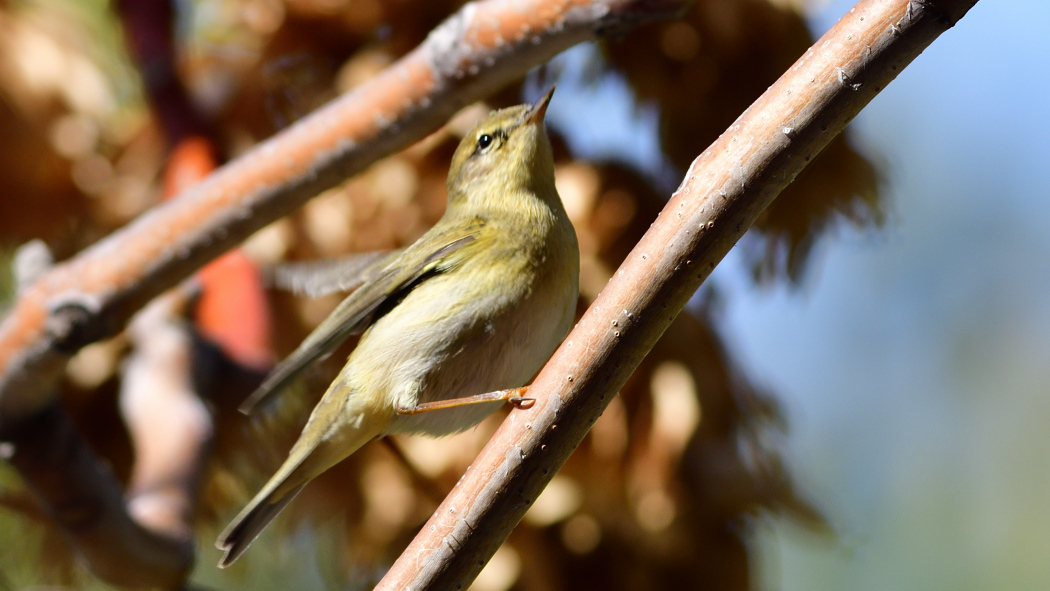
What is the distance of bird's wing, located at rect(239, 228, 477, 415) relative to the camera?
190cm

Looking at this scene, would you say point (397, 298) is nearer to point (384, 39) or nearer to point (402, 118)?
point (402, 118)

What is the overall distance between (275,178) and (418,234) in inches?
31.4

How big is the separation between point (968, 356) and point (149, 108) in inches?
192

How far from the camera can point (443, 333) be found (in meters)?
1.81

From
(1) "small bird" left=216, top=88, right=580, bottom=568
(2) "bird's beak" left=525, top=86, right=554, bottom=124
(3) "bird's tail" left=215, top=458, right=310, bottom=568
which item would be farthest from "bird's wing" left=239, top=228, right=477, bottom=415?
(2) "bird's beak" left=525, top=86, right=554, bottom=124

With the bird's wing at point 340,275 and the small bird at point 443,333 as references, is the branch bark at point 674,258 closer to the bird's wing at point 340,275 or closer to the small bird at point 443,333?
the small bird at point 443,333

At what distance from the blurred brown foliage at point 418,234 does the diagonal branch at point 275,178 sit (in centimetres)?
25

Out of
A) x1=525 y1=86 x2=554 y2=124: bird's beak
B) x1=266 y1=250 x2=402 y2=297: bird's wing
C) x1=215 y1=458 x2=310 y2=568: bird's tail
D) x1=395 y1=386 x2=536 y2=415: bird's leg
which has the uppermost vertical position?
x1=525 y1=86 x2=554 y2=124: bird's beak

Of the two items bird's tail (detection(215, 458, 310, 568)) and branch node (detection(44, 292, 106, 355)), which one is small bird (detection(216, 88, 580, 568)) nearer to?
bird's tail (detection(215, 458, 310, 568))

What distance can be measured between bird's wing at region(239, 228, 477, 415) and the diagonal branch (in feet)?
1.00

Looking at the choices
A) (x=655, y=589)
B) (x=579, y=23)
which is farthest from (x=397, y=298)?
(x=655, y=589)

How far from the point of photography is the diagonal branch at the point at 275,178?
200 centimetres

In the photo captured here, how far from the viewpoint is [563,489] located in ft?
8.63

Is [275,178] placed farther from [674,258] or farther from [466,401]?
[674,258]
